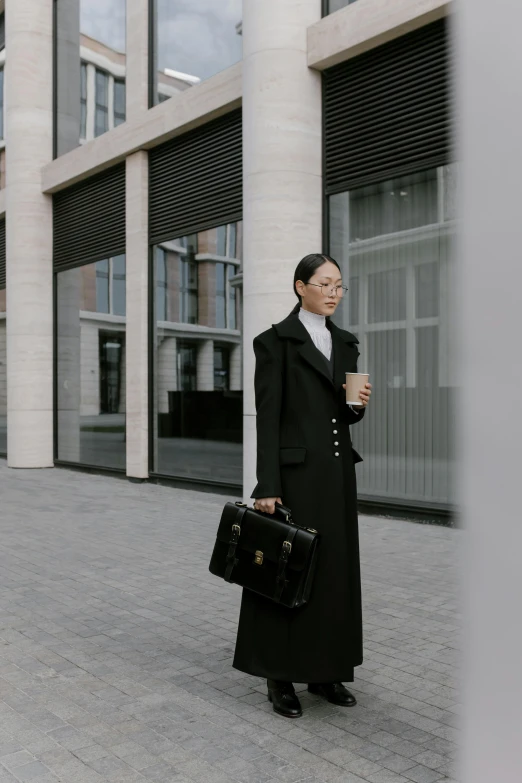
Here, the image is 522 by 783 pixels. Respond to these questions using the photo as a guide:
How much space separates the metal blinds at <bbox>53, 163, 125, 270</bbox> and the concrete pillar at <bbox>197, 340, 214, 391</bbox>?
2897 mm

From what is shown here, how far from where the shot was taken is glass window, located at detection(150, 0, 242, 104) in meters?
11.4

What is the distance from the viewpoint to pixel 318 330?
3.62 metres

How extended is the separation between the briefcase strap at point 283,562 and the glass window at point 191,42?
9197 millimetres

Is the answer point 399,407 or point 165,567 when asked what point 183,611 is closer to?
point 165,567

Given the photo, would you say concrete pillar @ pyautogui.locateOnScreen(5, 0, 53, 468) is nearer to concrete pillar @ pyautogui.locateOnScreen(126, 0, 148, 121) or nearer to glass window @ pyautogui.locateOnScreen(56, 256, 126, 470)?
glass window @ pyautogui.locateOnScreen(56, 256, 126, 470)

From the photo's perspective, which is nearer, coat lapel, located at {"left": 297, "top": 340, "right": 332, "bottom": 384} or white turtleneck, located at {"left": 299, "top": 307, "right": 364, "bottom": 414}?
coat lapel, located at {"left": 297, "top": 340, "right": 332, "bottom": 384}

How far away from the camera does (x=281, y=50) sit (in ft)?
30.2

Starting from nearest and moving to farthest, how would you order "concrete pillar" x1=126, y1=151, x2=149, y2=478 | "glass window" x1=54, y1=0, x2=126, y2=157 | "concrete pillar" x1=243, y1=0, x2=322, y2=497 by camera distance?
1. "concrete pillar" x1=243, y1=0, x2=322, y2=497
2. "concrete pillar" x1=126, y1=151, x2=149, y2=478
3. "glass window" x1=54, y1=0, x2=126, y2=157

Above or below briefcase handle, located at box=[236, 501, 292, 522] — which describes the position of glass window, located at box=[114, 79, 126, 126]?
above

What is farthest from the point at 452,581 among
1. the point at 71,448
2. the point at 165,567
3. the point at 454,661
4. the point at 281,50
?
the point at 71,448

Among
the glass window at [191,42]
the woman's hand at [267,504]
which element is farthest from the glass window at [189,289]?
the woman's hand at [267,504]

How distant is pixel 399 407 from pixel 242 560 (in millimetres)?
5671

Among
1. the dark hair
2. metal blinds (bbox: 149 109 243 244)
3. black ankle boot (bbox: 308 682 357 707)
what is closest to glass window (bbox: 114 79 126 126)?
metal blinds (bbox: 149 109 243 244)

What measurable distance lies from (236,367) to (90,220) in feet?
17.0
